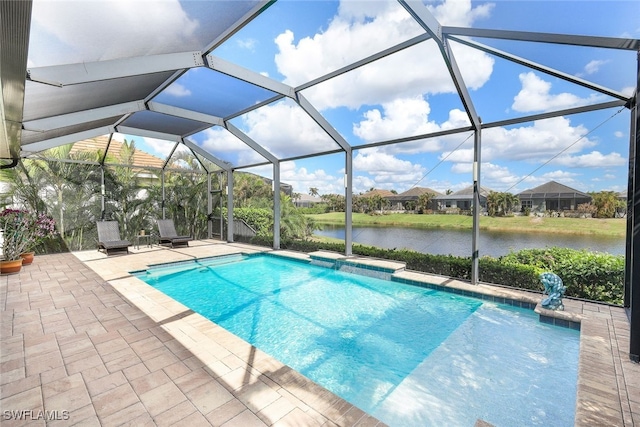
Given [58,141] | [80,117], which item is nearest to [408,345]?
[80,117]

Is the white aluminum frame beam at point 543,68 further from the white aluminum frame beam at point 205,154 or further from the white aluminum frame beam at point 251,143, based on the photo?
the white aluminum frame beam at point 205,154

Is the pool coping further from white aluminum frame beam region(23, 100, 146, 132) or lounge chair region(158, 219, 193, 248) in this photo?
lounge chair region(158, 219, 193, 248)

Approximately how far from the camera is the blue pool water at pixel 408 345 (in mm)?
3229

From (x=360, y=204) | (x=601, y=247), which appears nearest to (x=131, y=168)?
(x=360, y=204)

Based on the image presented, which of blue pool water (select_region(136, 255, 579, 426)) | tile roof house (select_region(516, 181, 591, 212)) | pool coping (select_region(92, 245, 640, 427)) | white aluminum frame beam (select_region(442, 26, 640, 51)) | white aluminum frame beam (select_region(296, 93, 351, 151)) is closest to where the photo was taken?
pool coping (select_region(92, 245, 640, 427))

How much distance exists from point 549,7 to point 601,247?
14.8 feet

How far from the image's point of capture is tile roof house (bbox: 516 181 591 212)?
19.5 ft

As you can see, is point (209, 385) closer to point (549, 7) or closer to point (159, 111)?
point (549, 7)

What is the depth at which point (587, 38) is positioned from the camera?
153 inches

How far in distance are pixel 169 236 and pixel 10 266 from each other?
5326 millimetres

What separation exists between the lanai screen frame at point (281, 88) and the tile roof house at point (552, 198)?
942 mm

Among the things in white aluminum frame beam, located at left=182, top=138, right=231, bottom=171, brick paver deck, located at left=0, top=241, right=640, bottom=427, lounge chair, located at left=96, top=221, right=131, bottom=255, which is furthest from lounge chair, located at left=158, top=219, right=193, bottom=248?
brick paver deck, located at left=0, top=241, right=640, bottom=427

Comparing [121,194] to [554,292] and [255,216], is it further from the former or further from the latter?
[554,292]

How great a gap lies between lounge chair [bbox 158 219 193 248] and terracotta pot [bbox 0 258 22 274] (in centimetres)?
472
